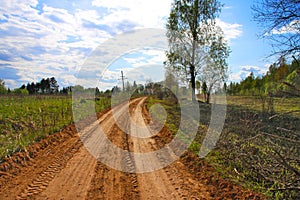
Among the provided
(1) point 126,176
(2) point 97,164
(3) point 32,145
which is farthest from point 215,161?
(3) point 32,145

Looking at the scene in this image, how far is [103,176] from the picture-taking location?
5.44m

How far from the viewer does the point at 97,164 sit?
628cm

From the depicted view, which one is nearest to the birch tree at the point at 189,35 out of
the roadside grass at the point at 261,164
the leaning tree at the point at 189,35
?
the leaning tree at the point at 189,35

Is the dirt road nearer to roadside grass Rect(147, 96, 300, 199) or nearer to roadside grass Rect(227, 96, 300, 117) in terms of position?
roadside grass Rect(147, 96, 300, 199)

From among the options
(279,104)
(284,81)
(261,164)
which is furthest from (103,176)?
(279,104)

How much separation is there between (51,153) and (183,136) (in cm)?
494

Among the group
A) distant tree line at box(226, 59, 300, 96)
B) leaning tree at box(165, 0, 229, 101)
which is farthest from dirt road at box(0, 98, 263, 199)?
leaning tree at box(165, 0, 229, 101)

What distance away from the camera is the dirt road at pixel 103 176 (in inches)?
179

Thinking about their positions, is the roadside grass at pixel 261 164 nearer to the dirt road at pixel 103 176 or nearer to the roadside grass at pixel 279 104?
the dirt road at pixel 103 176

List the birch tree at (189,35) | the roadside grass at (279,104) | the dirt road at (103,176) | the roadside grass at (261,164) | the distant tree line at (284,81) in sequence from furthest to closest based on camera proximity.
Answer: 1. the birch tree at (189,35)
2. the roadside grass at (279,104)
3. the dirt road at (103,176)
4. the roadside grass at (261,164)
5. the distant tree line at (284,81)

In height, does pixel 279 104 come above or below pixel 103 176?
above

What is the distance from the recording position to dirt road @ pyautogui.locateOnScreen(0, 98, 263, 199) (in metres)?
4.55

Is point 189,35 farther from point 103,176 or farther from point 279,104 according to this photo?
point 103,176

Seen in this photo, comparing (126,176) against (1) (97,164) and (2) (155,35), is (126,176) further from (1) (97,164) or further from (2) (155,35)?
(2) (155,35)
